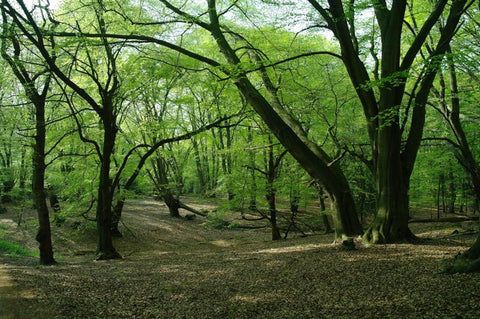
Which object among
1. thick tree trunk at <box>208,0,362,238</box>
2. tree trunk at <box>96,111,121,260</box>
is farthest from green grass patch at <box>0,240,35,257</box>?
thick tree trunk at <box>208,0,362,238</box>

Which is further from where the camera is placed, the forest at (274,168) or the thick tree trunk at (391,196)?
the thick tree trunk at (391,196)

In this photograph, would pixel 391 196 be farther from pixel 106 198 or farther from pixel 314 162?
pixel 106 198

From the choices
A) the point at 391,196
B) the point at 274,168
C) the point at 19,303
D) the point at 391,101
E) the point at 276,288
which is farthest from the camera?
the point at 274,168

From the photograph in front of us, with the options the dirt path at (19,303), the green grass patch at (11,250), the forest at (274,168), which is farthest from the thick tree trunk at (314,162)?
the green grass patch at (11,250)

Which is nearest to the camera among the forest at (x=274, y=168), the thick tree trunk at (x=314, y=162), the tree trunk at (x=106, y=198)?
the forest at (x=274, y=168)

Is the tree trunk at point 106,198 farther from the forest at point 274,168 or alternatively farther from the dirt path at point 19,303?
the dirt path at point 19,303

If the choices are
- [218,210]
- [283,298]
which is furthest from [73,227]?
[283,298]

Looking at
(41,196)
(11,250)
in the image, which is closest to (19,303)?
(41,196)

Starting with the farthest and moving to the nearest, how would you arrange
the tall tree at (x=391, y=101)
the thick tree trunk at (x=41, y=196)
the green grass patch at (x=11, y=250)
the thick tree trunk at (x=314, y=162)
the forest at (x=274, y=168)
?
the green grass patch at (x=11, y=250) < the thick tree trunk at (x=41, y=196) < the thick tree trunk at (x=314, y=162) < the tall tree at (x=391, y=101) < the forest at (x=274, y=168)

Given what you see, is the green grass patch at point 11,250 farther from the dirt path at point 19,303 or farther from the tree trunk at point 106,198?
the dirt path at point 19,303

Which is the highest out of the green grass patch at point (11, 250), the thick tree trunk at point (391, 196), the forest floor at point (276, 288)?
the thick tree trunk at point (391, 196)

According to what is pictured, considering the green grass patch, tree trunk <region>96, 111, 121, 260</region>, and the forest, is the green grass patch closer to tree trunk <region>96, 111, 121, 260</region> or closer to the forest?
the forest

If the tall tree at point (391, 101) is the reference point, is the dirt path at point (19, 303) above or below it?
below

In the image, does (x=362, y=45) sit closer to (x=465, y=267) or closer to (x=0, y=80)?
(x=465, y=267)
